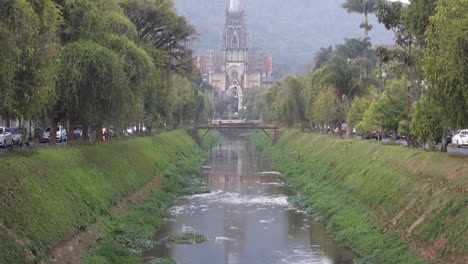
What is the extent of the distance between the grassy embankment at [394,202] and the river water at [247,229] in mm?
1395

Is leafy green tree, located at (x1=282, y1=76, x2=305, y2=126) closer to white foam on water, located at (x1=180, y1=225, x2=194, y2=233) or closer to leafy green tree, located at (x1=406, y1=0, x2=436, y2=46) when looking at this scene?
leafy green tree, located at (x1=406, y1=0, x2=436, y2=46)

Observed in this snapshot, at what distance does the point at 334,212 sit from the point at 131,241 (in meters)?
13.2

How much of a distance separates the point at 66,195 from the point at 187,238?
7.09 metres

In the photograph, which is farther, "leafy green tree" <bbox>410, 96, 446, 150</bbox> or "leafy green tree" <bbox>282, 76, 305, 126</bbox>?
"leafy green tree" <bbox>282, 76, 305, 126</bbox>

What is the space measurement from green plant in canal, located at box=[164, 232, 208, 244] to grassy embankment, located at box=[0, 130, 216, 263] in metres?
1.75

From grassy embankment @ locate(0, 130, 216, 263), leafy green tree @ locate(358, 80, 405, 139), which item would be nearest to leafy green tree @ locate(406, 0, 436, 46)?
leafy green tree @ locate(358, 80, 405, 139)

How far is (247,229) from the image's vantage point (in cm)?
3822

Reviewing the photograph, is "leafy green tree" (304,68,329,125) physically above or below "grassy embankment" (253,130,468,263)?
above

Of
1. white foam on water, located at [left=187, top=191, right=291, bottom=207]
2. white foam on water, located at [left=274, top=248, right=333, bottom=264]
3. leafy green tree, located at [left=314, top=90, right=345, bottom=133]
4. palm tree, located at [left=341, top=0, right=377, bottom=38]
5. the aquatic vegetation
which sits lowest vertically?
white foam on water, located at [left=274, top=248, right=333, bottom=264]

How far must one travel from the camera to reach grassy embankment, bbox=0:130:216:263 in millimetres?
23031

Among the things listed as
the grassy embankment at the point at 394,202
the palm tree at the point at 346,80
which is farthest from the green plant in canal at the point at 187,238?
the palm tree at the point at 346,80

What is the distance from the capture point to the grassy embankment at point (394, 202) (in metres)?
25.1

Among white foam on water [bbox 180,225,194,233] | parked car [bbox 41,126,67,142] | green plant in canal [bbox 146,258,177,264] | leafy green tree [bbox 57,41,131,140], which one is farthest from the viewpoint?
parked car [bbox 41,126,67,142]

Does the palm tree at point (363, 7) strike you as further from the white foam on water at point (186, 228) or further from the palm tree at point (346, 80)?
the white foam on water at point (186, 228)
